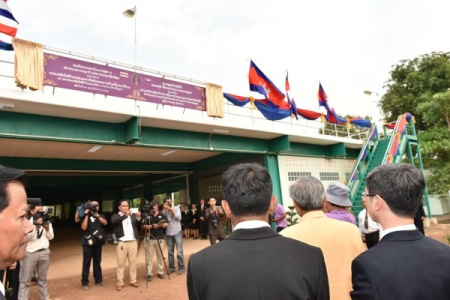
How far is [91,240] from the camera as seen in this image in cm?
672

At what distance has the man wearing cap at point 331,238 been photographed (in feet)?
7.09

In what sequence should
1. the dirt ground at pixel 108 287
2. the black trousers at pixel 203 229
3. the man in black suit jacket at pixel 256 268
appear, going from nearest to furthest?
the man in black suit jacket at pixel 256 268 → the dirt ground at pixel 108 287 → the black trousers at pixel 203 229

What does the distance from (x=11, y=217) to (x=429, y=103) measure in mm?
16747

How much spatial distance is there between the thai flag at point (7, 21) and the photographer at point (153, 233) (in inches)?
203

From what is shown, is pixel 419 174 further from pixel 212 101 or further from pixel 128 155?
pixel 128 155

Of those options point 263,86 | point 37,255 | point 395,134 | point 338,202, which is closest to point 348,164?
point 395,134

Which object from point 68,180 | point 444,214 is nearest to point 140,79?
point 68,180

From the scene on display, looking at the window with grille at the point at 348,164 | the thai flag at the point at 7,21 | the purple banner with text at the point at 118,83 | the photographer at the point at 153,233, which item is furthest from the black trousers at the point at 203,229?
the thai flag at the point at 7,21

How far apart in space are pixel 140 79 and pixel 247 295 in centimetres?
856

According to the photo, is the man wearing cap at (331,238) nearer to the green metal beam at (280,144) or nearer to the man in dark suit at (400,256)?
the man in dark suit at (400,256)

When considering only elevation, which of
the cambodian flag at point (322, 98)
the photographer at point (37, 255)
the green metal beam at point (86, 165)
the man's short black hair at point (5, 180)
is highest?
the cambodian flag at point (322, 98)

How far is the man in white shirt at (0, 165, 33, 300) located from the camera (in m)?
1.36

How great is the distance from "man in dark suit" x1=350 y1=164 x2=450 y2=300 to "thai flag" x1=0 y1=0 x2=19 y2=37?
8.41 m

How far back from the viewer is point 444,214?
20594 mm
